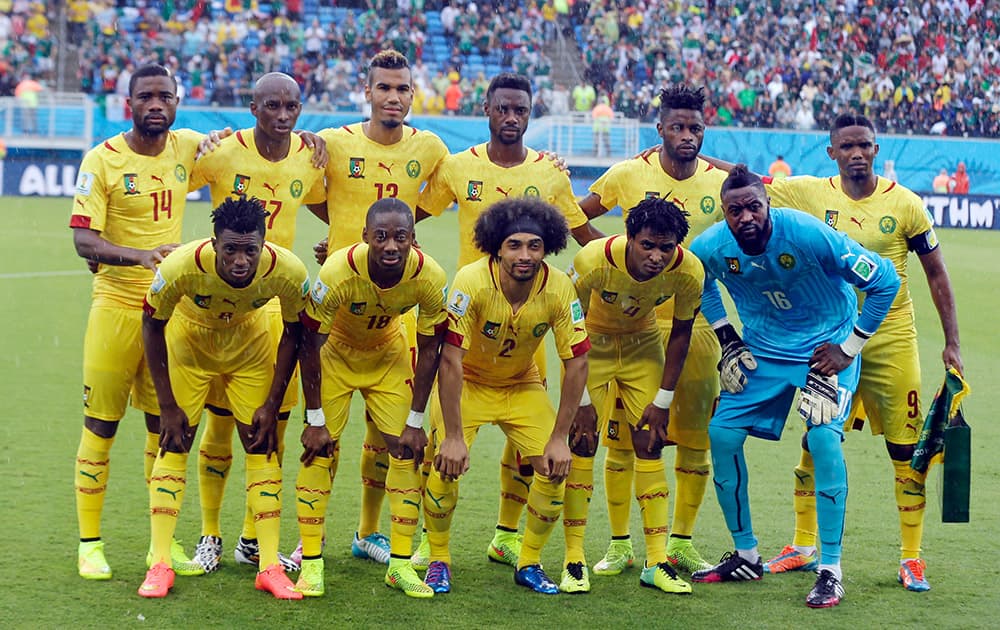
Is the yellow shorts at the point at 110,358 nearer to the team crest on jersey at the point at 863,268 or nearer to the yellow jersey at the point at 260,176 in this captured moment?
the yellow jersey at the point at 260,176

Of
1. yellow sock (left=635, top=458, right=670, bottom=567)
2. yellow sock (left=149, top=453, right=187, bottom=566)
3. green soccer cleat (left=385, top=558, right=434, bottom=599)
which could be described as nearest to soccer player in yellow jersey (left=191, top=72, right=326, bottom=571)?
yellow sock (left=149, top=453, right=187, bottom=566)

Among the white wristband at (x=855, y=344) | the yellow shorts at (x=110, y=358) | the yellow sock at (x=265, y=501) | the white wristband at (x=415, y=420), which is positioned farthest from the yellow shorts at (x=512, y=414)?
the yellow shorts at (x=110, y=358)

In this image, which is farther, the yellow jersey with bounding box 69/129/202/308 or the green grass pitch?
the yellow jersey with bounding box 69/129/202/308

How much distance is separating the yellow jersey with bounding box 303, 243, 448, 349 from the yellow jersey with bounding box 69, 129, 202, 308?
44.1 inches

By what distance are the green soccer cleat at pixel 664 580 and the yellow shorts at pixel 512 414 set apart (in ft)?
2.96

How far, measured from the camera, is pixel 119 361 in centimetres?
665

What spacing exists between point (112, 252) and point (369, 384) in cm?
153

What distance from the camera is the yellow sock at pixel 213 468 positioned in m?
6.85

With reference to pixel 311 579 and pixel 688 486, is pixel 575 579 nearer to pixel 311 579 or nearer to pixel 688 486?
pixel 688 486

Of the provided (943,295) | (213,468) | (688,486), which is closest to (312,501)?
(213,468)

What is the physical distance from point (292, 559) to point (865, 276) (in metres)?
3.42

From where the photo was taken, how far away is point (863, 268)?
20.8ft

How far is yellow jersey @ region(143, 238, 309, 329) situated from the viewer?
20.1 ft

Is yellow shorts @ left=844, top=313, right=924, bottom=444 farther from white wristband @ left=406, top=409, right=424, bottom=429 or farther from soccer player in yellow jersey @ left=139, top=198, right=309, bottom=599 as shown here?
soccer player in yellow jersey @ left=139, top=198, right=309, bottom=599
